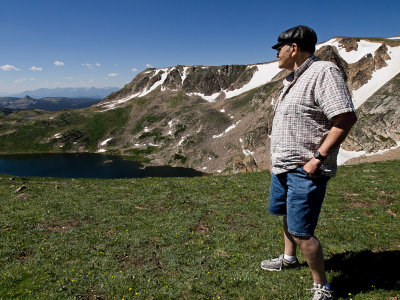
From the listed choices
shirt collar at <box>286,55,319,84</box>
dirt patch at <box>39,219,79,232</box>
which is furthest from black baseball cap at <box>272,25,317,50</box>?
dirt patch at <box>39,219,79,232</box>

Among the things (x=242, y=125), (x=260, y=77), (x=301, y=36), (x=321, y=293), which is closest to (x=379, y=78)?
(x=242, y=125)

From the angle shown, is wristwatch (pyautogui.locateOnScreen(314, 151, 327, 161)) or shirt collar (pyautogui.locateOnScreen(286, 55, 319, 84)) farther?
shirt collar (pyautogui.locateOnScreen(286, 55, 319, 84))

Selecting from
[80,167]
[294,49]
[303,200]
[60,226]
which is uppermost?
[294,49]

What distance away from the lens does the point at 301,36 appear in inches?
198

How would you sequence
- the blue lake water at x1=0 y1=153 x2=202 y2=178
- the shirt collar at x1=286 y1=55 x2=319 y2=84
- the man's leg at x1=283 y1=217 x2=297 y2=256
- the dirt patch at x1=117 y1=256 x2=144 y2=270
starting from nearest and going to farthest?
the shirt collar at x1=286 y1=55 x2=319 y2=84 → the man's leg at x1=283 y1=217 x2=297 y2=256 → the dirt patch at x1=117 y1=256 x2=144 y2=270 → the blue lake water at x1=0 y1=153 x2=202 y2=178

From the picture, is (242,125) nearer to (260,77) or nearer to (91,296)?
(260,77)

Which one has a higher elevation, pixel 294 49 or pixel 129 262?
pixel 294 49

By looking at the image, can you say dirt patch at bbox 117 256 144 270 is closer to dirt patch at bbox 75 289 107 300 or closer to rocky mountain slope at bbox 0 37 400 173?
dirt patch at bbox 75 289 107 300

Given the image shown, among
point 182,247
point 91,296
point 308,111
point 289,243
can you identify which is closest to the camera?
point 308,111

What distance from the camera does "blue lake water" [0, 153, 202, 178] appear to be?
13750 cm

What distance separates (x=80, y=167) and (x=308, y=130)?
168 meters

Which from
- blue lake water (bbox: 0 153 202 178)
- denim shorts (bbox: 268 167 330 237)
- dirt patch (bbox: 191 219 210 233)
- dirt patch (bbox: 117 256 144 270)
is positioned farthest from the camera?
blue lake water (bbox: 0 153 202 178)

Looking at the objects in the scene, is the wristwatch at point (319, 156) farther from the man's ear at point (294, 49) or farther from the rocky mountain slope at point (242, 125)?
the rocky mountain slope at point (242, 125)

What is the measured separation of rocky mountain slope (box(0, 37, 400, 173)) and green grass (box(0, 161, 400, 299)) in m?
35.3
